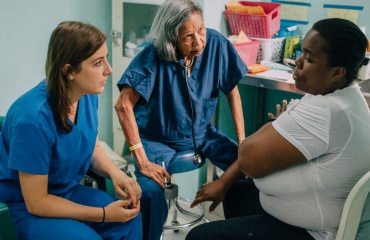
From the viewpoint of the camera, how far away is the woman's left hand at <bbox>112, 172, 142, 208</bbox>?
151 centimetres

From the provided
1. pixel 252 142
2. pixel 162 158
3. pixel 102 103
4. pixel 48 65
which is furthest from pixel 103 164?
pixel 102 103

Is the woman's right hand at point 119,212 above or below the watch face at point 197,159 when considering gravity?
above

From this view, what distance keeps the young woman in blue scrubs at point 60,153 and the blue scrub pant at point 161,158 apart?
15 cm

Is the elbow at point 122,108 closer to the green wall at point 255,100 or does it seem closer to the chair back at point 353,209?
the chair back at point 353,209

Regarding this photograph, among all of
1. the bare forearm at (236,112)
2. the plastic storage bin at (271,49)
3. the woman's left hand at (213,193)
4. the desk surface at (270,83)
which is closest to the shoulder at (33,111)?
the woman's left hand at (213,193)

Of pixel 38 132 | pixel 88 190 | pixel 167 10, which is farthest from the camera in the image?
pixel 167 10

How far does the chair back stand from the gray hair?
94 centimetres

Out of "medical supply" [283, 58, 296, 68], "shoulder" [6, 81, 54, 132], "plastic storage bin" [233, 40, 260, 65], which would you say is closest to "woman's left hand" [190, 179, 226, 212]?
"shoulder" [6, 81, 54, 132]

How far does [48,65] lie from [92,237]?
1.75 ft

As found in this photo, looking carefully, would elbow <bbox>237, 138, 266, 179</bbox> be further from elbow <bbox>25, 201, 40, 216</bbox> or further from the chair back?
elbow <bbox>25, 201, 40, 216</bbox>

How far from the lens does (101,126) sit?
123 inches

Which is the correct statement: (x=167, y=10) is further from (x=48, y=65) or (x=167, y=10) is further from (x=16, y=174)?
(x=16, y=174)

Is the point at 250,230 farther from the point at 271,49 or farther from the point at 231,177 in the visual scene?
the point at 271,49

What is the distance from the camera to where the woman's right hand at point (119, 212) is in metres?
1.40
